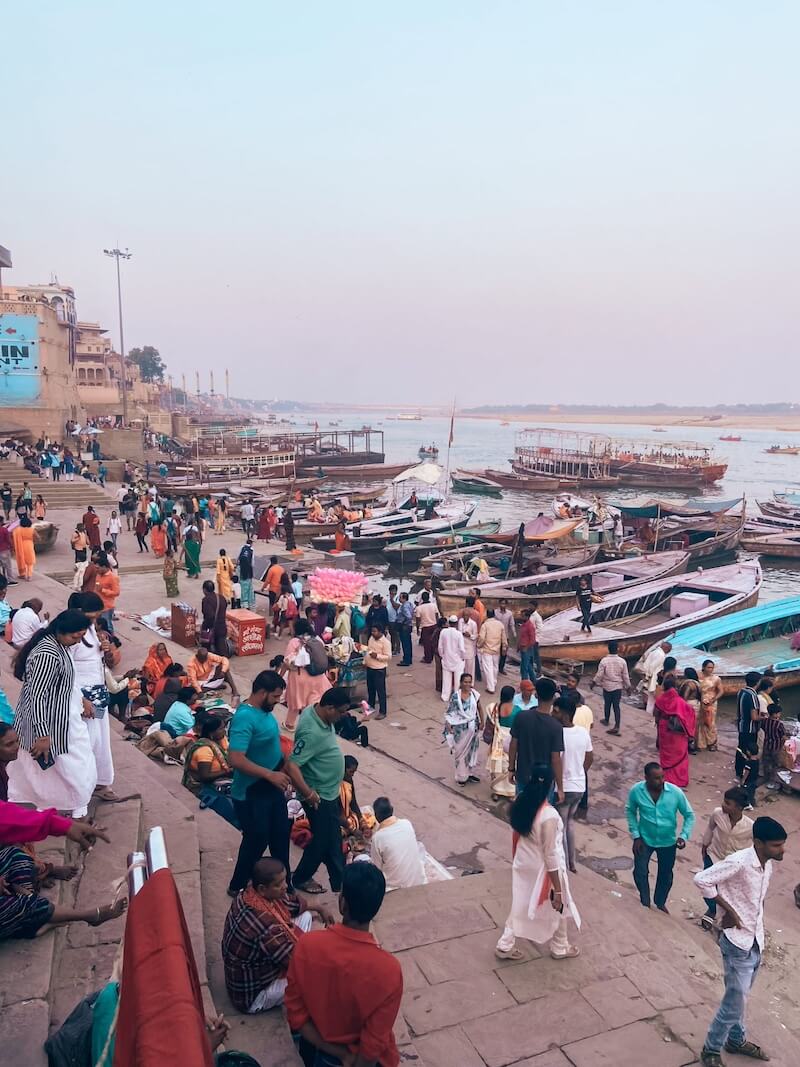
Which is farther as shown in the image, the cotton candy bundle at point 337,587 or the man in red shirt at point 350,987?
the cotton candy bundle at point 337,587

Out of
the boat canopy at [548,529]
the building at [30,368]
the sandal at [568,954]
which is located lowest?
the boat canopy at [548,529]

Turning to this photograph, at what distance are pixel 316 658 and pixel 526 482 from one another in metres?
42.7

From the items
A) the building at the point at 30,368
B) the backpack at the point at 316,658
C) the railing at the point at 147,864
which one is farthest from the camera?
the building at the point at 30,368

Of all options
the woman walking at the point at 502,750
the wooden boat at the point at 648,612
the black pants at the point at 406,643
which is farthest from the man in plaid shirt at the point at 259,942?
the wooden boat at the point at 648,612

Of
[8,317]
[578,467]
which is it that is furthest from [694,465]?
[8,317]

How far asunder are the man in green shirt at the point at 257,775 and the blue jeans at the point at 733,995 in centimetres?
235

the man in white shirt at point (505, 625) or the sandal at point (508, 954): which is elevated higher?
the sandal at point (508, 954)

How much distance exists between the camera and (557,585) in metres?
18.0

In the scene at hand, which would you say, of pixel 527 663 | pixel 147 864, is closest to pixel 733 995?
pixel 147 864

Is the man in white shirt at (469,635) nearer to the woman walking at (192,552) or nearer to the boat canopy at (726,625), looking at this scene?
the boat canopy at (726,625)

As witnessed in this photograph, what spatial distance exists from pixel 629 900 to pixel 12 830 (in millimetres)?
4215

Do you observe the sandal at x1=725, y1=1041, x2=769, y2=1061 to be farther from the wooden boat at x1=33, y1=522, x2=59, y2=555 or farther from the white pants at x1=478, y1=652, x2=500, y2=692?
the wooden boat at x1=33, y1=522, x2=59, y2=555

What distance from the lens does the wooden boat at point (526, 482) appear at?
1912 inches

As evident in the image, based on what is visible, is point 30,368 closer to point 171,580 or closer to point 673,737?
point 171,580
